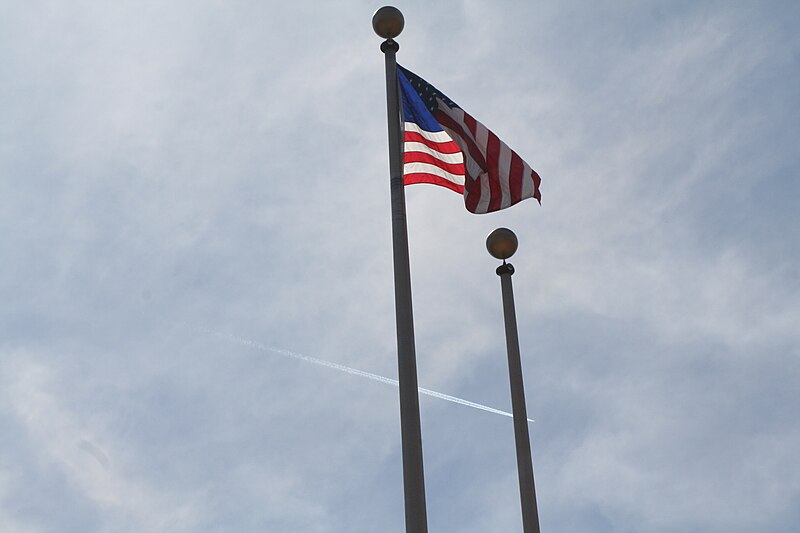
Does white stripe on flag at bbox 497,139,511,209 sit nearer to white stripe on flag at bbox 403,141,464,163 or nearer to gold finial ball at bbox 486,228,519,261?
white stripe on flag at bbox 403,141,464,163

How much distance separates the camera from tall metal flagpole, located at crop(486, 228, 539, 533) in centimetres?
1561

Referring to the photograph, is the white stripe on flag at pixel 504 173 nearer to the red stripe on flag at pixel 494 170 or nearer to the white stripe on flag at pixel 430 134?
the red stripe on flag at pixel 494 170

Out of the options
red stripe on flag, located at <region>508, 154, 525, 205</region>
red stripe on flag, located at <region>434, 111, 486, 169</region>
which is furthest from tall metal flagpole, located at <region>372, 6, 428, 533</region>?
red stripe on flag, located at <region>508, 154, 525, 205</region>

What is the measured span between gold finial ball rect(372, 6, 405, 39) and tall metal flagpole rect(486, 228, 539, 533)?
351cm

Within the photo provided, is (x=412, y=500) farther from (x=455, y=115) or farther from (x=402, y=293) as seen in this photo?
(x=455, y=115)

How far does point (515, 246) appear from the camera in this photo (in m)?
18.0

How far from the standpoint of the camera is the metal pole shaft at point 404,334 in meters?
13.6

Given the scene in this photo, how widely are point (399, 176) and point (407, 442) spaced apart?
427 cm

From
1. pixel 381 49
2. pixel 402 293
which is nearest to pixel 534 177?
pixel 381 49

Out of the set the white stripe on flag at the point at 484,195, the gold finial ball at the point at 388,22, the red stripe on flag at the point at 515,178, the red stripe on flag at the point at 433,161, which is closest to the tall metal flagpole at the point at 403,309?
the gold finial ball at the point at 388,22

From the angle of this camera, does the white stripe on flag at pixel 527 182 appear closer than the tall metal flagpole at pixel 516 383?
No

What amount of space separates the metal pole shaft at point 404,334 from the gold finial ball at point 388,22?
149 millimetres

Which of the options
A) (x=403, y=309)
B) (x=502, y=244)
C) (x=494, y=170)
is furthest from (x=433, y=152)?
(x=403, y=309)

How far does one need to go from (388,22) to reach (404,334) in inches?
215
